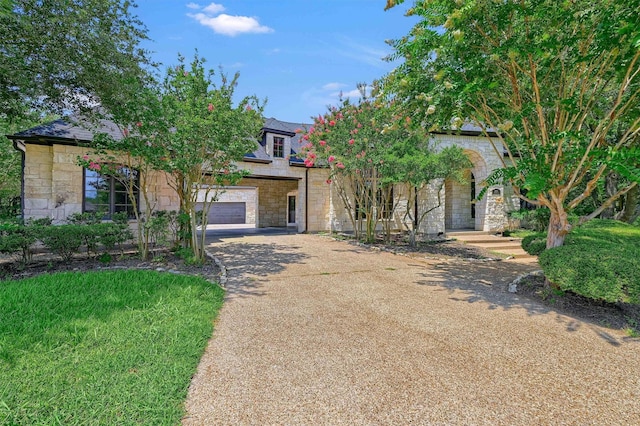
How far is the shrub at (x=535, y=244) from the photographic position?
7359 millimetres

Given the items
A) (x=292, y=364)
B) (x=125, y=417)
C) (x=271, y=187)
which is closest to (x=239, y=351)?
(x=292, y=364)

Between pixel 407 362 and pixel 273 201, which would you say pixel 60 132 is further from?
pixel 273 201

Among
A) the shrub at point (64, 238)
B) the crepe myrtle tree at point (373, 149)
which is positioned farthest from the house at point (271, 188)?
the shrub at point (64, 238)

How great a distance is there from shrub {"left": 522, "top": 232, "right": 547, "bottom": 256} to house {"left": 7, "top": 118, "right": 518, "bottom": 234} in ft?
10.2

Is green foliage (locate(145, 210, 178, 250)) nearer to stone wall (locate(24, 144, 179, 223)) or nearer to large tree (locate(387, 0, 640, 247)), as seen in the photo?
stone wall (locate(24, 144, 179, 223))

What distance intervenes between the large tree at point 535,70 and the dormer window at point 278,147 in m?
9.06

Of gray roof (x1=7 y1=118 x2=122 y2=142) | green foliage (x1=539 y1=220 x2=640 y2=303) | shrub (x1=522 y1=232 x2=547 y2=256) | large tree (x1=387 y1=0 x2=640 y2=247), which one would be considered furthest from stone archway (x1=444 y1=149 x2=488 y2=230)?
gray roof (x1=7 y1=118 x2=122 y2=142)

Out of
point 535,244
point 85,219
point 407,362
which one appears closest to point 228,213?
point 85,219

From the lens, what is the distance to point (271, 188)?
19734mm

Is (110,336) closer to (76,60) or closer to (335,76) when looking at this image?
(76,60)

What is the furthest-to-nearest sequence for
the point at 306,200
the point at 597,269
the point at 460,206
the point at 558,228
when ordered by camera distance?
the point at 460,206, the point at 306,200, the point at 558,228, the point at 597,269

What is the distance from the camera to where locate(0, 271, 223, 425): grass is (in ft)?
7.22

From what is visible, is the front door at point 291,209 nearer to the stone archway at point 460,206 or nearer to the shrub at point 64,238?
the stone archway at point 460,206

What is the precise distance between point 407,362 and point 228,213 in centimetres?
2240
